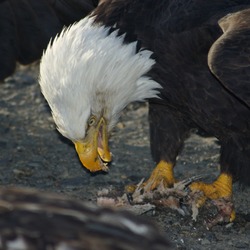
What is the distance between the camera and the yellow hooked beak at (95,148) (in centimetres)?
831

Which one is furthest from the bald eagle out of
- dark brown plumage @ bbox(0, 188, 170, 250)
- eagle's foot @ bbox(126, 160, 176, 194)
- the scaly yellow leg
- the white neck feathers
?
dark brown plumage @ bbox(0, 188, 170, 250)

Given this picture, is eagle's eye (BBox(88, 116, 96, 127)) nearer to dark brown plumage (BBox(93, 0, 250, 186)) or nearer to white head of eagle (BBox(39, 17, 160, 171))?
white head of eagle (BBox(39, 17, 160, 171))

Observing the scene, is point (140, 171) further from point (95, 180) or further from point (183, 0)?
point (183, 0)

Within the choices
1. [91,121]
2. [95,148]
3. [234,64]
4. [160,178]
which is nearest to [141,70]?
[91,121]

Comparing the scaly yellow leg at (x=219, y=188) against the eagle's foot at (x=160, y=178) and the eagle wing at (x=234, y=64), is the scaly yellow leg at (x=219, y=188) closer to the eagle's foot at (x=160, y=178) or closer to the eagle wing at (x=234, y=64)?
the eagle's foot at (x=160, y=178)

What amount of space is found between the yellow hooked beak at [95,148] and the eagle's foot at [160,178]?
63 cm

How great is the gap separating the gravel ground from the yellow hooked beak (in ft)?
1.75

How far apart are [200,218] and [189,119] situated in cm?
71

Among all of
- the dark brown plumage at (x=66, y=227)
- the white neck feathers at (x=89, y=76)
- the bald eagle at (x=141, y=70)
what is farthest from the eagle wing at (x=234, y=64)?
the dark brown plumage at (x=66, y=227)

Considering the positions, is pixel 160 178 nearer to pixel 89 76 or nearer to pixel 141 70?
pixel 141 70

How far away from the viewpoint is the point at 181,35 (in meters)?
8.27

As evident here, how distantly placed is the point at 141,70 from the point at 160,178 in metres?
1.01

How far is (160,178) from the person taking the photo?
909 cm

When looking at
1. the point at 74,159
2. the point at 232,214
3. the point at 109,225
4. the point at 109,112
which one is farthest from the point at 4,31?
the point at 109,225
